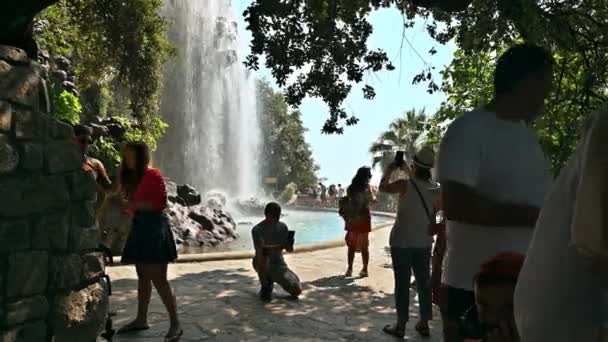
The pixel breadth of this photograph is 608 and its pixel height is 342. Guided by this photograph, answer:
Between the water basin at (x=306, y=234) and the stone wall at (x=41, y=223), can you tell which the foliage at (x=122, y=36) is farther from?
the stone wall at (x=41, y=223)

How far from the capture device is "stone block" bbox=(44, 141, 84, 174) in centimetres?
335

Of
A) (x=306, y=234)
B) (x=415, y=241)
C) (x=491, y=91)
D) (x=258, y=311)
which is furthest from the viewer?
(x=306, y=234)

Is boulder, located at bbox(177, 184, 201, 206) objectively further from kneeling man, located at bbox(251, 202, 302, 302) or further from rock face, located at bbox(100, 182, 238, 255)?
kneeling man, located at bbox(251, 202, 302, 302)

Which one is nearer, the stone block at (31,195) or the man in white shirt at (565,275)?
the man in white shirt at (565,275)

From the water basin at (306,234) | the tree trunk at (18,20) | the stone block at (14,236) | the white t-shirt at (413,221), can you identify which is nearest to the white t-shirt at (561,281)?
the stone block at (14,236)

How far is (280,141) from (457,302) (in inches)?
1848

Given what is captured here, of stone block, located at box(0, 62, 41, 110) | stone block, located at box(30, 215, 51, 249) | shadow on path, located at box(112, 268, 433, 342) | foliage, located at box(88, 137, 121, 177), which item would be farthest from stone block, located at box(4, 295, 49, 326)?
foliage, located at box(88, 137, 121, 177)

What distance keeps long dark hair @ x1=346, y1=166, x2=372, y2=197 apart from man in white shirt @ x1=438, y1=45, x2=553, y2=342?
16.8 feet

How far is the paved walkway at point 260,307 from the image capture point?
505cm

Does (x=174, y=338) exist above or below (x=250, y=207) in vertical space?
below

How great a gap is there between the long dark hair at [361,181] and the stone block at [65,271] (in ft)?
15.2

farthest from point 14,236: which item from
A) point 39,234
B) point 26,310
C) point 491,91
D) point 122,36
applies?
point 491,91

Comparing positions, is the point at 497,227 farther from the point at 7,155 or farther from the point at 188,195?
the point at 188,195

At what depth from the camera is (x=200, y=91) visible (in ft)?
105
